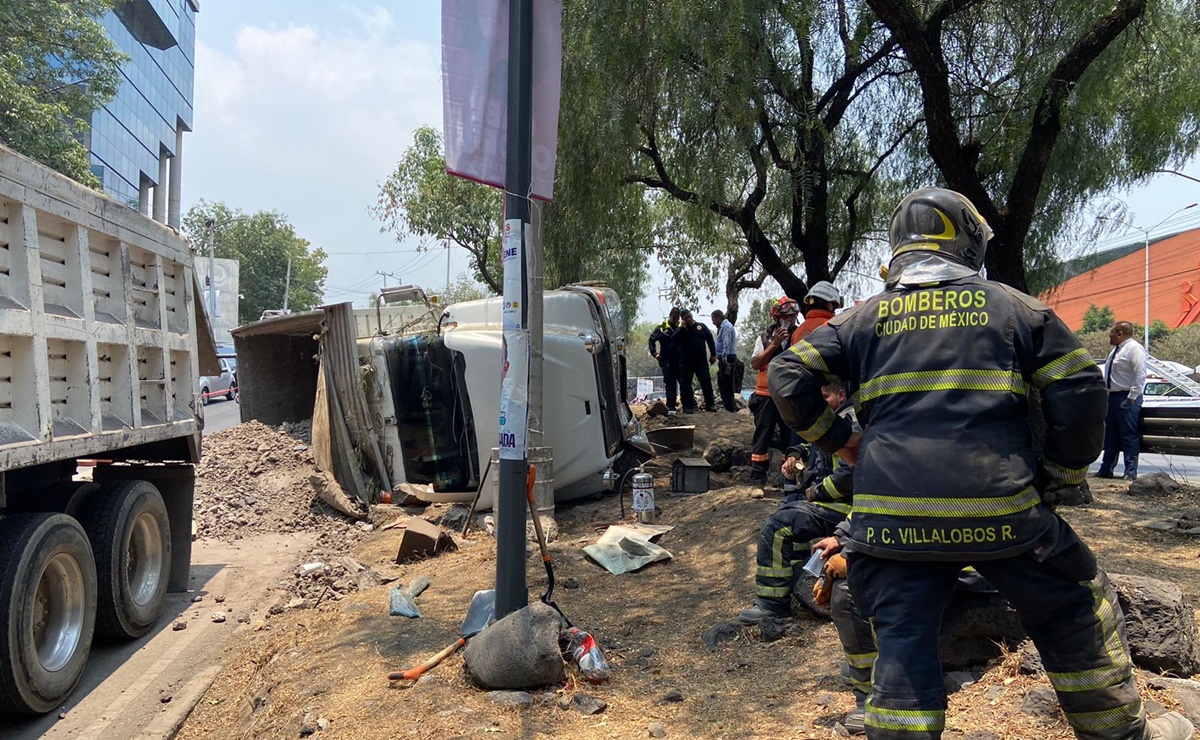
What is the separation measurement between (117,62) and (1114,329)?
62.4 feet

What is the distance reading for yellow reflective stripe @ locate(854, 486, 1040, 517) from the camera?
2.27 m

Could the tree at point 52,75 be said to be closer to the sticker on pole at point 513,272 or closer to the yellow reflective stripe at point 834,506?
the sticker on pole at point 513,272

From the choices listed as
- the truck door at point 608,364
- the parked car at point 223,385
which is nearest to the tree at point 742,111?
the truck door at point 608,364

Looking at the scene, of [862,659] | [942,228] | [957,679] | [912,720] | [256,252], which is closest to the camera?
[912,720]

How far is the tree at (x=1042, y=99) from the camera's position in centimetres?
727

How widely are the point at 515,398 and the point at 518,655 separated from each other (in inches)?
49.2

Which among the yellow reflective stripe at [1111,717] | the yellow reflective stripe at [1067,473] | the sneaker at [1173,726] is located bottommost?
the sneaker at [1173,726]

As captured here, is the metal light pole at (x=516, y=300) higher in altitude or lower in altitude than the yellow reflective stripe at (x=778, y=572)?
higher

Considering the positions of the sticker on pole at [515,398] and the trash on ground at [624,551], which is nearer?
the sticker on pole at [515,398]

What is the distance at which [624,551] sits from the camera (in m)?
6.20

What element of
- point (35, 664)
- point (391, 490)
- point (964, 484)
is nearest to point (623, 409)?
point (391, 490)

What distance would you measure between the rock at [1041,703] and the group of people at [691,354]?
11001 millimetres

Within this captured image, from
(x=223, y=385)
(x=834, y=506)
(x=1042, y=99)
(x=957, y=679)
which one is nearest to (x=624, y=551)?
(x=834, y=506)

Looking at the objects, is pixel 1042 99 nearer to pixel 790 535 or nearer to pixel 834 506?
pixel 834 506
